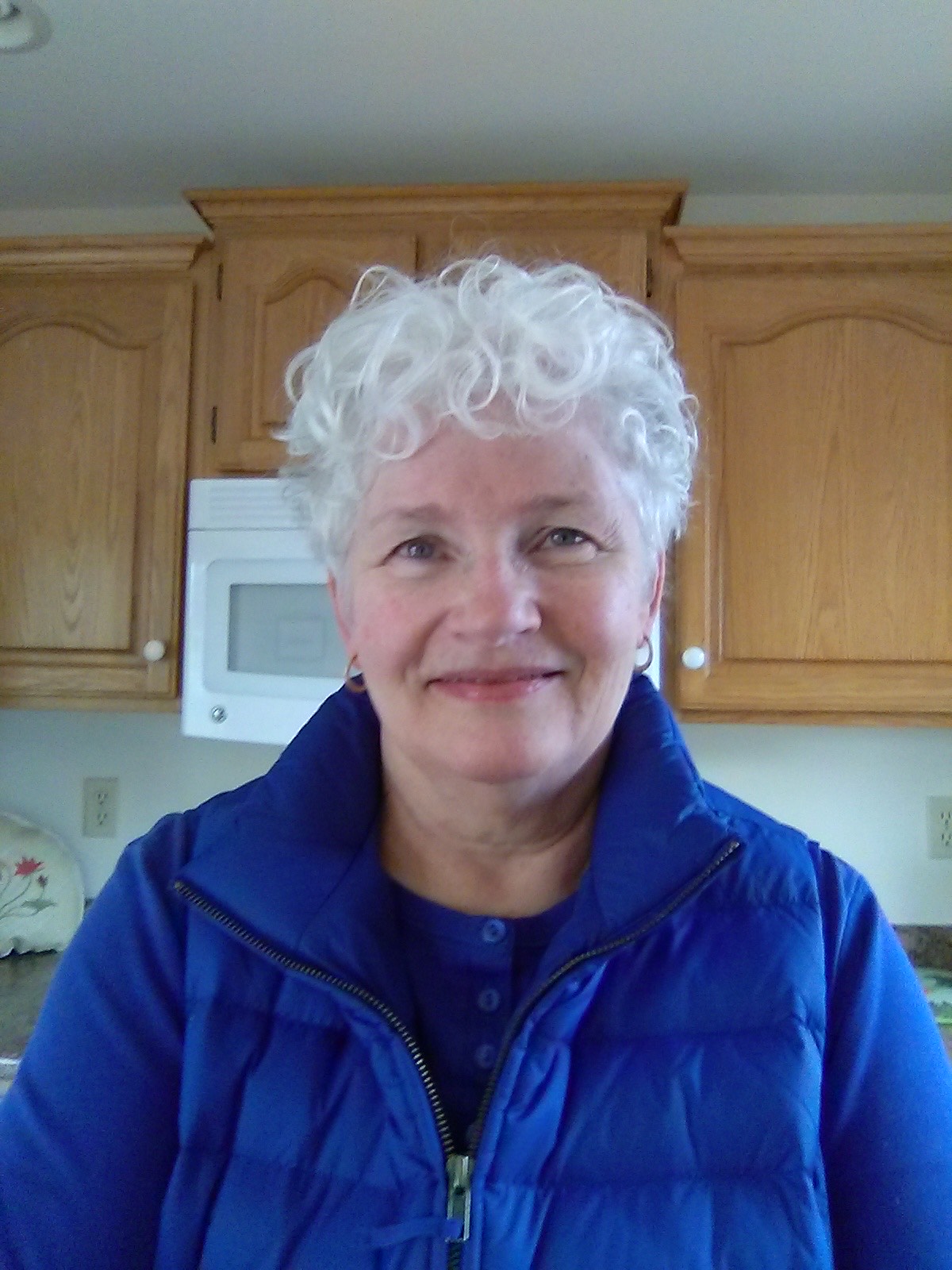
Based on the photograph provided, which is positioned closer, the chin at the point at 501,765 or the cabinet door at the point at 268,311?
the chin at the point at 501,765

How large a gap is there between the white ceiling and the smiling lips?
1.17 m

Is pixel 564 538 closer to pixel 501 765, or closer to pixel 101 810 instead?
pixel 501 765

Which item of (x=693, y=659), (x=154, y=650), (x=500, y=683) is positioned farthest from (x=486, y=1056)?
(x=154, y=650)

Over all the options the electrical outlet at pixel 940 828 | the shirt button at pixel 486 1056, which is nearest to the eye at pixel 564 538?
the shirt button at pixel 486 1056

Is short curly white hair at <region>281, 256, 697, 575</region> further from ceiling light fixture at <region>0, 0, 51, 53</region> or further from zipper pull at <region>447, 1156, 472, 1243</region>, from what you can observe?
ceiling light fixture at <region>0, 0, 51, 53</region>

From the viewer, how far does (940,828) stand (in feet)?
6.35

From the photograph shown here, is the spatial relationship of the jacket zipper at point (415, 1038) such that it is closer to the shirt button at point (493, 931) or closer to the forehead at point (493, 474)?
the shirt button at point (493, 931)

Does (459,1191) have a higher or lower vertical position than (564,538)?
lower

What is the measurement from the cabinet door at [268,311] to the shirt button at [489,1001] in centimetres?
124

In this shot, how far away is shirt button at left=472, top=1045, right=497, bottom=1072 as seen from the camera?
0.69 m

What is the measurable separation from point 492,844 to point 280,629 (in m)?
0.99

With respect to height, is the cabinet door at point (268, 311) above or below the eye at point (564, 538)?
above

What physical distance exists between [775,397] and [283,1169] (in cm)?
147

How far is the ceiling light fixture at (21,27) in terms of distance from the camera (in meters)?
1.45
